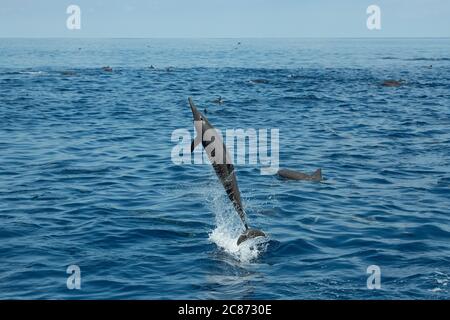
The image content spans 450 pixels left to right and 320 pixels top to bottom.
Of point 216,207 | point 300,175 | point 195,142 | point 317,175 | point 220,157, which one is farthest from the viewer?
point 300,175

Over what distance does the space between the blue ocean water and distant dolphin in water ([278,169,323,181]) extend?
42 cm

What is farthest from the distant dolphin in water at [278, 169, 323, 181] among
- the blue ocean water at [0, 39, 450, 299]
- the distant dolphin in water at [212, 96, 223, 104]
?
the distant dolphin in water at [212, 96, 223, 104]

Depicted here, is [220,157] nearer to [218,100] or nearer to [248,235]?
[248,235]

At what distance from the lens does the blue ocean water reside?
1381 cm

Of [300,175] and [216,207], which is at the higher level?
[300,175]

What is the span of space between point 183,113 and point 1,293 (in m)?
28.2

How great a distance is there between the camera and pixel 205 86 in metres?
57.6

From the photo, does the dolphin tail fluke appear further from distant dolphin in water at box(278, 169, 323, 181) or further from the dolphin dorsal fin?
the dolphin dorsal fin

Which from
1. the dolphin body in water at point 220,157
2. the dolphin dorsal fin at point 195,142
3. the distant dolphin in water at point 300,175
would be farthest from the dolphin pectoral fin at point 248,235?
the distant dolphin in water at point 300,175

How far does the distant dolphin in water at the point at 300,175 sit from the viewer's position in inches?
907

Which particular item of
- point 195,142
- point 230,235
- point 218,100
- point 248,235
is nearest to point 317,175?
point 230,235

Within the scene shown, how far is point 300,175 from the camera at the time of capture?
76.3 feet

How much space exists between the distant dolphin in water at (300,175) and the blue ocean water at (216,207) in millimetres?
424

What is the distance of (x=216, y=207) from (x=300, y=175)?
483 centimetres
